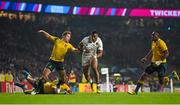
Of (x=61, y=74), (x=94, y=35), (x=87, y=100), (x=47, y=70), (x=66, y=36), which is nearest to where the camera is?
(x=87, y=100)

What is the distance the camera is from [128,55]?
37.7 metres

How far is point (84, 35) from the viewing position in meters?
36.8

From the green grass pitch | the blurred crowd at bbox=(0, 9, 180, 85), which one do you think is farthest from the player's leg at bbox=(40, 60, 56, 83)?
the blurred crowd at bbox=(0, 9, 180, 85)

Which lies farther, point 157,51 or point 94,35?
point 94,35

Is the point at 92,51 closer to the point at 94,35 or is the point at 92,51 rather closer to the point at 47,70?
the point at 94,35

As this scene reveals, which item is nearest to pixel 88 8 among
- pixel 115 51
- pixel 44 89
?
pixel 115 51

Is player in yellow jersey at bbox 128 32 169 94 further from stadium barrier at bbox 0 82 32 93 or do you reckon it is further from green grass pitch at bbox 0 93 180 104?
stadium barrier at bbox 0 82 32 93

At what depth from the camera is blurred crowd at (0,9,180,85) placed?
3497cm

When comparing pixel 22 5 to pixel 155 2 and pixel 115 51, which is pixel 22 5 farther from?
pixel 155 2

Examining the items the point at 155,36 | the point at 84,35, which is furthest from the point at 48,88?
the point at 84,35

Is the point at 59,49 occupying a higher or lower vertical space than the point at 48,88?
higher

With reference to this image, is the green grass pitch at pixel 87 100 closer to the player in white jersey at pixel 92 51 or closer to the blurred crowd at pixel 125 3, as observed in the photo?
the player in white jersey at pixel 92 51

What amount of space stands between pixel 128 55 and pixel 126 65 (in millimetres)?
1477

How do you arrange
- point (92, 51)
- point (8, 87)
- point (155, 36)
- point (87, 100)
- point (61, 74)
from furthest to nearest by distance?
point (8, 87)
point (92, 51)
point (61, 74)
point (155, 36)
point (87, 100)
